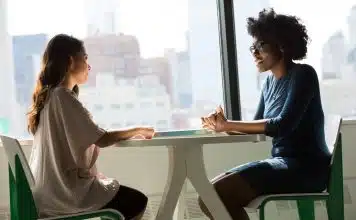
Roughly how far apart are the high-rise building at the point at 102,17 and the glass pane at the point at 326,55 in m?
0.76

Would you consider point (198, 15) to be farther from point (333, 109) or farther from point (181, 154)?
point (181, 154)

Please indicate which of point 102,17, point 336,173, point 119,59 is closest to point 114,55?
point 119,59

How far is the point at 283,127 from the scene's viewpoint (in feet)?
7.29

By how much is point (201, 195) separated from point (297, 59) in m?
0.83

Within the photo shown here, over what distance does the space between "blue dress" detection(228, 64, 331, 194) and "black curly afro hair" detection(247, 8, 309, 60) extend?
0.12m

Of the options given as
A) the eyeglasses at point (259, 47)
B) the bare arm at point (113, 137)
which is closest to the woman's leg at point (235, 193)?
the bare arm at point (113, 137)

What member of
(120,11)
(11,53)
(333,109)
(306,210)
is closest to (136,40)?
(120,11)

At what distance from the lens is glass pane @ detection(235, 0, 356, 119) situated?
11.1 ft

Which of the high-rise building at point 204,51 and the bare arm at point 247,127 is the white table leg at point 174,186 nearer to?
the bare arm at point 247,127

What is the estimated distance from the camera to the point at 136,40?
3312 mm

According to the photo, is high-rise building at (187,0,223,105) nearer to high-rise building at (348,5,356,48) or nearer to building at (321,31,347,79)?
building at (321,31,347,79)

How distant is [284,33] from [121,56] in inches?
47.0

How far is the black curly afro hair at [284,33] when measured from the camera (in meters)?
2.45

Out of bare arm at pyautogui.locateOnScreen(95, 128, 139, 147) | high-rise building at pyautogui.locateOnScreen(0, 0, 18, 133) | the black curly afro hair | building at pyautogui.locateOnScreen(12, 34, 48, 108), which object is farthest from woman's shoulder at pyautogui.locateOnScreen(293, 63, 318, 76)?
high-rise building at pyautogui.locateOnScreen(0, 0, 18, 133)
